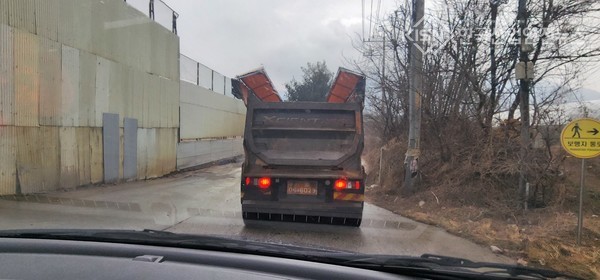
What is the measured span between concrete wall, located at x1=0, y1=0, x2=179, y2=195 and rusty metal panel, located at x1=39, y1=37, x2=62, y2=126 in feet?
0.08

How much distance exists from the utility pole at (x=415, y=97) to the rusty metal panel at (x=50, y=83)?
908 centimetres

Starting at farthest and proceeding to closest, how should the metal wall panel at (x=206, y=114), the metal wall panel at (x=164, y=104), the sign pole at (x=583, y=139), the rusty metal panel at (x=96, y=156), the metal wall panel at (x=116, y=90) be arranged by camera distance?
the metal wall panel at (x=206, y=114), the metal wall panel at (x=164, y=104), the metal wall panel at (x=116, y=90), the rusty metal panel at (x=96, y=156), the sign pole at (x=583, y=139)

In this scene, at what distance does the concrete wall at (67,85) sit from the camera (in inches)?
408

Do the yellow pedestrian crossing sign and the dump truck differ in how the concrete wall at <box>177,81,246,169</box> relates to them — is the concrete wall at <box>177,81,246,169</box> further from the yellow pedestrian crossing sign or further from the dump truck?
the yellow pedestrian crossing sign

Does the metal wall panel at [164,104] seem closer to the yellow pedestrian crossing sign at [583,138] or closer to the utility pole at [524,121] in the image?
the utility pole at [524,121]

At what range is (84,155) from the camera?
13.3m

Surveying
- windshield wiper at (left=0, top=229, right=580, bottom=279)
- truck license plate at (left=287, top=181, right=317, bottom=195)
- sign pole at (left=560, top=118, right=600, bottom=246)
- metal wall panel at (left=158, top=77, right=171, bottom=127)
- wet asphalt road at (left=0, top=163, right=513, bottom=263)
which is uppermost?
metal wall panel at (left=158, top=77, right=171, bottom=127)

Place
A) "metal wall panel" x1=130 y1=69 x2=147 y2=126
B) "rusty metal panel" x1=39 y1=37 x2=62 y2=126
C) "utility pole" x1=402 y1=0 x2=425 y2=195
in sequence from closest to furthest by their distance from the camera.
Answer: "rusty metal panel" x1=39 y1=37 x2=62 y2=126 → "utility pole" x1=402 y1=0 x2=425 y2=195 → "metal wall panel" x1=130 y1=69 x2=147 y2=126

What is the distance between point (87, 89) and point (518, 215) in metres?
11.4

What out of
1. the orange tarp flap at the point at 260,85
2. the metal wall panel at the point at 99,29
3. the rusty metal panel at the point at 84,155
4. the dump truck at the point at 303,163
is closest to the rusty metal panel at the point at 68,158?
the rusty metal panel at the point at 84,155

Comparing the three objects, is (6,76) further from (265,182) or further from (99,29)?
(265,182)

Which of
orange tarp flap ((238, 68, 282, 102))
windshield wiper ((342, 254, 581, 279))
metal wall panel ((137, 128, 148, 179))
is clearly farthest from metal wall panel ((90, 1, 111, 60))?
windshield wiper ((342, 254, 581, 279))

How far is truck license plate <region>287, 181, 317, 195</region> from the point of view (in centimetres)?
789

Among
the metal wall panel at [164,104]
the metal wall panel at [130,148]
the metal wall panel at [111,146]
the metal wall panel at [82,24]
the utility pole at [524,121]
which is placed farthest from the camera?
the metal wall panel at [164,104]
